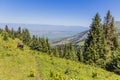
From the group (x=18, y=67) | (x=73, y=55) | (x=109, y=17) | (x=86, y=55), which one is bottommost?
(x=73, y=55)

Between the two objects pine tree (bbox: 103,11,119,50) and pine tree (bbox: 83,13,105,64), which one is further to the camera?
pine tree (bbox: 103,11,119,50)

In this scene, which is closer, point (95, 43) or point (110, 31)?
point (95, 43)

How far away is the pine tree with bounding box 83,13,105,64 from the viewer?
2579 inches

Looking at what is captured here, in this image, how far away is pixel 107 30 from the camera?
74875 millimetres

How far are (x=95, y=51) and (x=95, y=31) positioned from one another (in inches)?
242

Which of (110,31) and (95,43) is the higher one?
(110,31)

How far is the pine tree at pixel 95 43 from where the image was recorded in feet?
215

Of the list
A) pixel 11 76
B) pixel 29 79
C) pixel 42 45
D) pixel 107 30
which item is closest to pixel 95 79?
pixel 29 79

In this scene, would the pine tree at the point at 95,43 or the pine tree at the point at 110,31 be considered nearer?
the pine tree at the point at 95,43

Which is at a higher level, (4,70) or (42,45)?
(4,70)

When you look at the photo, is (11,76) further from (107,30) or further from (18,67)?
(107,30)

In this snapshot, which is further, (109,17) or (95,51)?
(109,17)

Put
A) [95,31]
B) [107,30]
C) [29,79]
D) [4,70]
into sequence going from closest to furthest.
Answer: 1. [29,79]
2. [4,70]
3. [95,31]
4. [107,30]

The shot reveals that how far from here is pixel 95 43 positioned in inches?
2586
